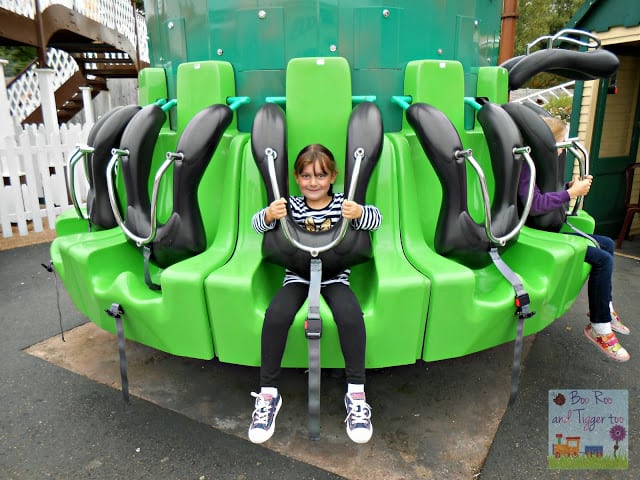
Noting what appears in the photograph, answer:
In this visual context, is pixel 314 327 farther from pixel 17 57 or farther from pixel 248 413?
pixel 17 57

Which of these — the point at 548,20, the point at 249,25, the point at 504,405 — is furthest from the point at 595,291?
the point at 548,20

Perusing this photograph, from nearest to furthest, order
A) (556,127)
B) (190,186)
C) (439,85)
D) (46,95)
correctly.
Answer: (190,186) → (439,85) → (556,127) → (46,95)

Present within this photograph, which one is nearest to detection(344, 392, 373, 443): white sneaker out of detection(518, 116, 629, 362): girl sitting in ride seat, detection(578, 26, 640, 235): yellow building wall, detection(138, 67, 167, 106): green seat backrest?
detection(518, 116, 629, 362): girl sitting in ride seat

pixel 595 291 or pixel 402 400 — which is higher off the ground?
pixel 595 291

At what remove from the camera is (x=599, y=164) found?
5883 mm

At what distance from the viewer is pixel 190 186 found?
253cm

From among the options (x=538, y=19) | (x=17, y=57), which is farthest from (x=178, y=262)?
(x=538, y=19)

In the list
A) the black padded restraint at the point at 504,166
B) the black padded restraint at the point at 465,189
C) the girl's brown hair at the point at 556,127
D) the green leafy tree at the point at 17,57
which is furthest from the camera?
the green leafy tree at the point at 17,57

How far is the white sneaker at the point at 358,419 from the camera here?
2.07m

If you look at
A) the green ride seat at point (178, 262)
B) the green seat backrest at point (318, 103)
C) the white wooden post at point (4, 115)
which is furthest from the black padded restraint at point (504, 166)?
the white wooden post at point (4, 115)

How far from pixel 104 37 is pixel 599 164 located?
32.5 feet

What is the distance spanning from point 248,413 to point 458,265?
47.8 inches

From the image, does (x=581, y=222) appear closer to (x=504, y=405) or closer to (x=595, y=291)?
(x=595, y=291)

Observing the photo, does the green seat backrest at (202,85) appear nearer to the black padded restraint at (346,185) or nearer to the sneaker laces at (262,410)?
the black padded restraint at (346,185)
